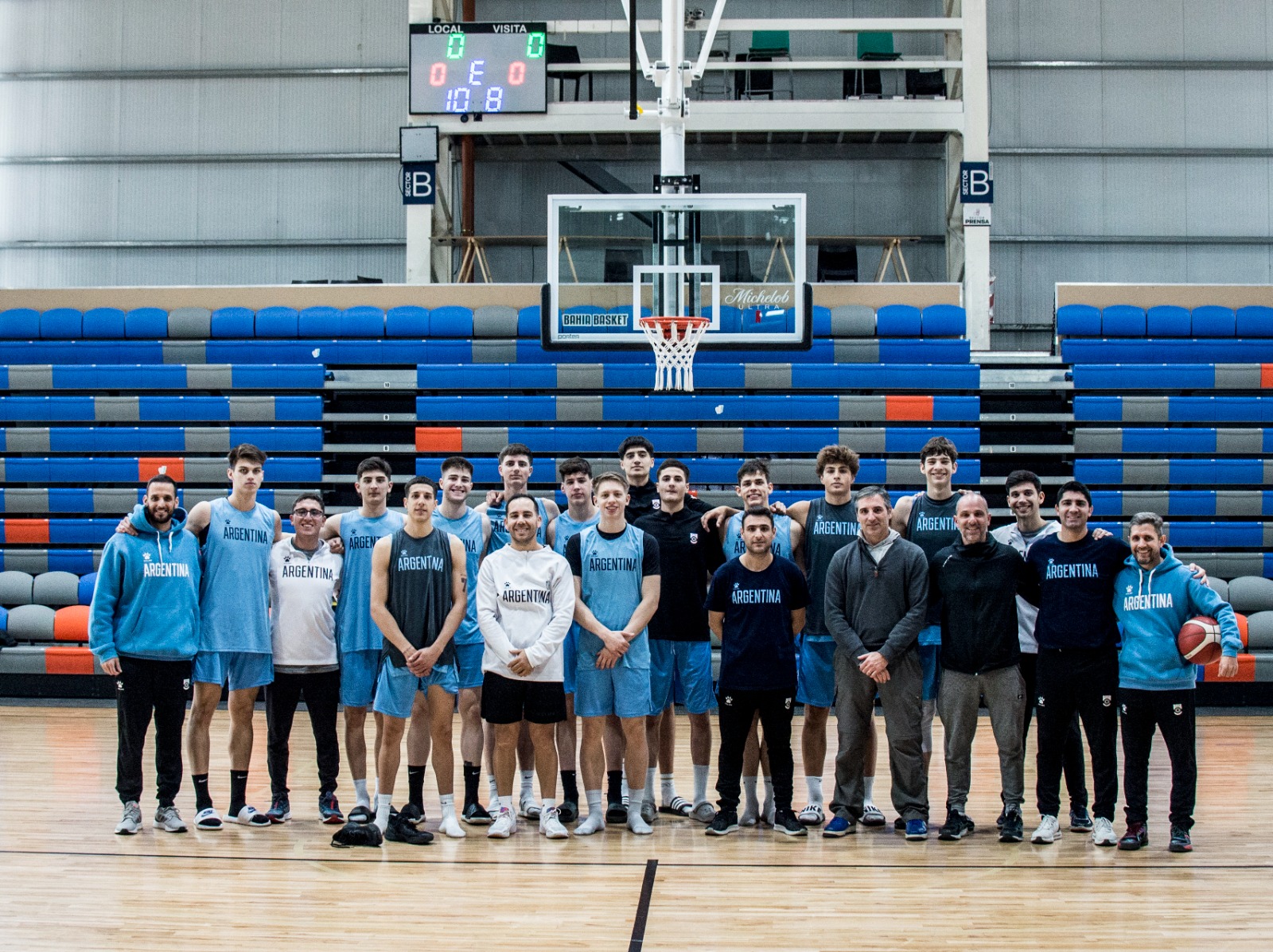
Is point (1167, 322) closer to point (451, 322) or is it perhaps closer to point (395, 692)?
point (451, 322)

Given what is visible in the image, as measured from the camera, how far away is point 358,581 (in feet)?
19.6

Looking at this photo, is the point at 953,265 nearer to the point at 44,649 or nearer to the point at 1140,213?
the point at 1140,213

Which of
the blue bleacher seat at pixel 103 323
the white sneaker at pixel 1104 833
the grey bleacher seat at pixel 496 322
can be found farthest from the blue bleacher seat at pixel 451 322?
the white sneaker at pixel 1104 833

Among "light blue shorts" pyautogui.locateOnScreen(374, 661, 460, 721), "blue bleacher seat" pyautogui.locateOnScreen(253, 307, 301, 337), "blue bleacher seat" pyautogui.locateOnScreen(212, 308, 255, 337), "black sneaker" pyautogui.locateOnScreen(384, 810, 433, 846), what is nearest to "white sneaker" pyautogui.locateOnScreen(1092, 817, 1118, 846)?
"black sneaker" pyautogui.locateOnScreen(384, 810, 433, 846)

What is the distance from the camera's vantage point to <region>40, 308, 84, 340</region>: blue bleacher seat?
13.6 meters

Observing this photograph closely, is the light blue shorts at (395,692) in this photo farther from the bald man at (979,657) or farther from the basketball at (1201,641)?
the basketball at (1201,641)

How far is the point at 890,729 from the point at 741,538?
3.72 feet

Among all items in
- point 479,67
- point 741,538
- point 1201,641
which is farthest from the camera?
point 479,67

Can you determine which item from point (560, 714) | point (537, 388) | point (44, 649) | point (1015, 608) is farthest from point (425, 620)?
point (537, 388)

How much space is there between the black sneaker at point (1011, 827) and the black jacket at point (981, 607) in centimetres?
65

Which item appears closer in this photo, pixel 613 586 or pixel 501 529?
pixel 613 586

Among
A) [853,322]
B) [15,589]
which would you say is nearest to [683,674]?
[853,322]

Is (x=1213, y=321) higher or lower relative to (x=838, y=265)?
lower

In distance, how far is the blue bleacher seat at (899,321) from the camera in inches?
518
